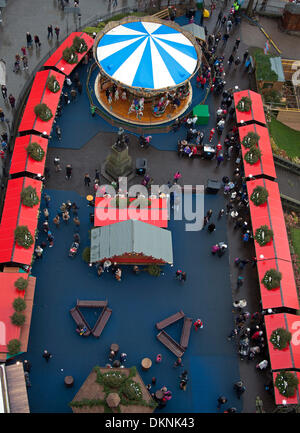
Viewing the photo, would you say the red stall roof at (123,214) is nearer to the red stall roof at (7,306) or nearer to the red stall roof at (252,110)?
the red stall roof at (7,306)

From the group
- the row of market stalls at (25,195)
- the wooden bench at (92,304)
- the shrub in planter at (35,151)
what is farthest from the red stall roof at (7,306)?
the shrub in planter at (35,151)

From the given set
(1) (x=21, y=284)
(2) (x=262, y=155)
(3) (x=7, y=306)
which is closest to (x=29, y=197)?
(1) (x=21, y=284)

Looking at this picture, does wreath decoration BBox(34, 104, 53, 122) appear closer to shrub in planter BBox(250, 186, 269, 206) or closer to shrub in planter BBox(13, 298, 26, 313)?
shrub in planter BBox(13, 298, 26, 313)

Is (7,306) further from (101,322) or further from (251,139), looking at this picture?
(251,139)

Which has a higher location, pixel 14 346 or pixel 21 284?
pixel 21 284

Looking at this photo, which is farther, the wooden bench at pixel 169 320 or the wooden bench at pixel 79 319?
the wooden bench at pixel 169 320

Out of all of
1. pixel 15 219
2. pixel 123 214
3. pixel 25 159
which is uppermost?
pixel 25 159
